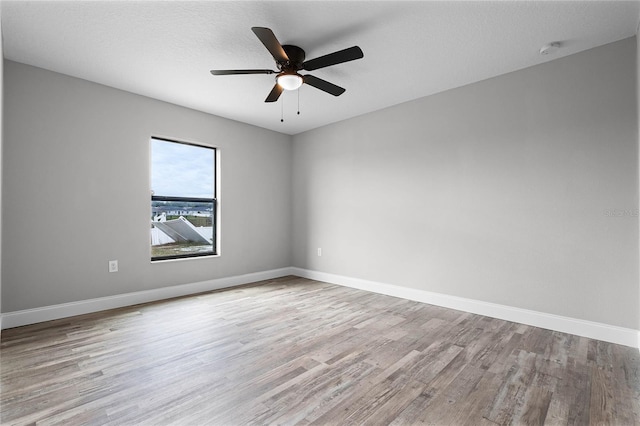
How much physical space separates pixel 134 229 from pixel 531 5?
4.34 metres

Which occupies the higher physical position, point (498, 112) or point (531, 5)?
point (531, 5)

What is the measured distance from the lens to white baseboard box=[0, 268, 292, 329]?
291 centimetres

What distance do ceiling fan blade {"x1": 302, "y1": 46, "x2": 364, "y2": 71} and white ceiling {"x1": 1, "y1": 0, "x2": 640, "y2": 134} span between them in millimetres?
254

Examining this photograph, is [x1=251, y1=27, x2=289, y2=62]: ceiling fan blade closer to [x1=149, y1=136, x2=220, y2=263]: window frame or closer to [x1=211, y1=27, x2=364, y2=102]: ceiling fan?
[x1=211, y1=27, x2=364, y2=102]: ceiling fan

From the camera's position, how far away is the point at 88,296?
330 centimetres

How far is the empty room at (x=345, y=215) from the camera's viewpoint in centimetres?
193

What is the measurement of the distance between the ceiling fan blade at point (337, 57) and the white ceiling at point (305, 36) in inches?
10.0

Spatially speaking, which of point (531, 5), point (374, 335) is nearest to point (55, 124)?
point (374, 335)

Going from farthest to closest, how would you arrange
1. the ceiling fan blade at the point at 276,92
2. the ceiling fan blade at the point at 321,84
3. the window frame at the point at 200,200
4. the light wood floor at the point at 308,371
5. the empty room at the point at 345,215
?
1. the window frame at the point at 200,200
2. the ceiling fan blade at the point at 276,92
3. the ceiling fan blade at the point at 321,84
4. the empty room at the point at 345,215
5. the light wood floor at the point at 308,371

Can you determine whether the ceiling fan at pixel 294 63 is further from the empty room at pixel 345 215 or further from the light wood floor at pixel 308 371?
the light wood floor at pixel 308 371

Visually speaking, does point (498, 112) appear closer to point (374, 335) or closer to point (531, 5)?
point (531, 5)

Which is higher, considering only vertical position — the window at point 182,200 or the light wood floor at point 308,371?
the window at point 182,200

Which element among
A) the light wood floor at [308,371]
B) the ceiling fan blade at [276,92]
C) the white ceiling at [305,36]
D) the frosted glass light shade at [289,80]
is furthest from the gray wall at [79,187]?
the frosted glass light shade at [289,80]

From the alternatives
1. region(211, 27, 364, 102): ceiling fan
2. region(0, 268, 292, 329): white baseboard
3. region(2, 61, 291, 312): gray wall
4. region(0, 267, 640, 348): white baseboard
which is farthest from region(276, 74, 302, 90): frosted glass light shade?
region(0, 268, 292, 329): white baseboard
